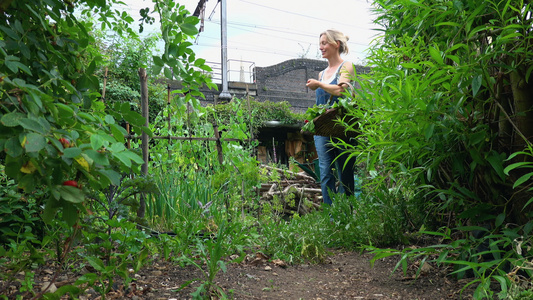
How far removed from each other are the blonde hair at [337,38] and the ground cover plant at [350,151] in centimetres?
153

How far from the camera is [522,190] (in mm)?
1455

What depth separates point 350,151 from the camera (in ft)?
5.99

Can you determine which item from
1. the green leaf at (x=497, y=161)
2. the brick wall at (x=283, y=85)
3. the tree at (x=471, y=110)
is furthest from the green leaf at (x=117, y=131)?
the brick wall at (x=283, y=85)

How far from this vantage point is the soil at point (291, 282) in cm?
167

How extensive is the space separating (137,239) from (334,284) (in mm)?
985

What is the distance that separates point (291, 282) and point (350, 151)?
732 mm

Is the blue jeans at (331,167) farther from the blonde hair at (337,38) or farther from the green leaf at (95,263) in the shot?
the green leaf at (95,263)

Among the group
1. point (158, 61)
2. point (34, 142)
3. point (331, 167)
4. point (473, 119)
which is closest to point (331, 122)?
point (331, 167)

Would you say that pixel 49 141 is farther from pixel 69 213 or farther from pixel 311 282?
pixel 311 282

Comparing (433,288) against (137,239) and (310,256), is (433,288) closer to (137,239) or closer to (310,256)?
(310,256)

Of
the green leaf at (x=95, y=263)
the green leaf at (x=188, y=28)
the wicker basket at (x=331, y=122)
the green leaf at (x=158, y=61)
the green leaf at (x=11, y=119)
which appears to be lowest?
the green leaf at (x=95, y=263)

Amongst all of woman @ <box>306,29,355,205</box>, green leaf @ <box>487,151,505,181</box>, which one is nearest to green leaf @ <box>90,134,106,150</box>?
green leaf @ <box>487,151,505,181</box>

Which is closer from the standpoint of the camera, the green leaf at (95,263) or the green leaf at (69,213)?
the green leaf at (69,213)

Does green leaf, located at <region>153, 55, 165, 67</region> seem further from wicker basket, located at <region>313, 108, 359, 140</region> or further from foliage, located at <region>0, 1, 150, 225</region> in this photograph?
wicker basket, located at <region>313, 108, 359, 140</region>
